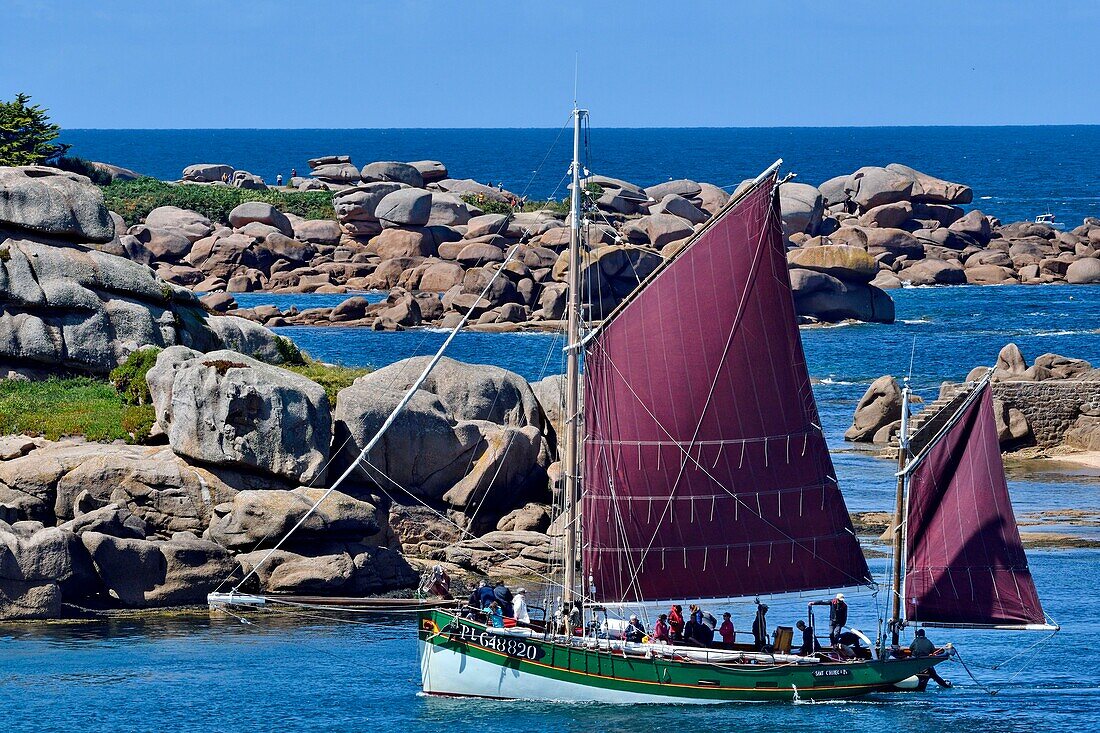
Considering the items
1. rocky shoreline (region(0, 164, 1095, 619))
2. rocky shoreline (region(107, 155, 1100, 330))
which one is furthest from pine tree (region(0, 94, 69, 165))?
rocky shoreline (region(0, 164, 1095, 619))

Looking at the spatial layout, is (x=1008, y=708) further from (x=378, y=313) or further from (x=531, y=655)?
(x=378, y=313)

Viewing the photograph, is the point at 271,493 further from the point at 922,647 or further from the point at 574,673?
the point at 922,647

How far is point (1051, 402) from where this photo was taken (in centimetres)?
6297

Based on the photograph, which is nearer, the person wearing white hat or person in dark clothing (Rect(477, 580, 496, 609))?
the person wearing white hat

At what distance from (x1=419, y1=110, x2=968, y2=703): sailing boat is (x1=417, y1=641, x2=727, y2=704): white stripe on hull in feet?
0.13

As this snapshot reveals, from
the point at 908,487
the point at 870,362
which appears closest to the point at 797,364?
the point at 908,487

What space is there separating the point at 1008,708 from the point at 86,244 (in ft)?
121

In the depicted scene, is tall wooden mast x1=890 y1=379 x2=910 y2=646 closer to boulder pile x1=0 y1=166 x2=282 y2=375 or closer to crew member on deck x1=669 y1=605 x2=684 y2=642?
crew member on deck x1=669 y1=605 x2=684 y2=642

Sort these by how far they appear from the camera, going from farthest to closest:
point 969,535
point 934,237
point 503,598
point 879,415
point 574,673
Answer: point 934,237 → point 879,415 → point 503,598 → point 969,535 → point 574,673

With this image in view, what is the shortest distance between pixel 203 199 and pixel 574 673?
98852 mm

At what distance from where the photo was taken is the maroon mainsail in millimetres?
34656

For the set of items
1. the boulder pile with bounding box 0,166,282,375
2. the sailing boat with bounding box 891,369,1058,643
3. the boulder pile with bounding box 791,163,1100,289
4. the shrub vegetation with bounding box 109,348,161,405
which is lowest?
the sailing boat with bounding box 891,369,1058,643

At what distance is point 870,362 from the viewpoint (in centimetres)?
8606

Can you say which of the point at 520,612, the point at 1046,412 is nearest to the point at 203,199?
the point at 1046,412
